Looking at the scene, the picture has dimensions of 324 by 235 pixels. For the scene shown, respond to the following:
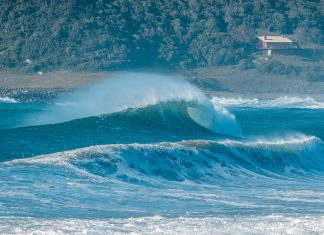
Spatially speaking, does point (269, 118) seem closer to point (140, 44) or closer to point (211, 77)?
point (211, 77)

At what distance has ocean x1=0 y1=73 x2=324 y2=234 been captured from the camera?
1795 centimetres

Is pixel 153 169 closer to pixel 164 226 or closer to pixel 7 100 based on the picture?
pixel 164 226

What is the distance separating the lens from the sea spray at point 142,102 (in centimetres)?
3641

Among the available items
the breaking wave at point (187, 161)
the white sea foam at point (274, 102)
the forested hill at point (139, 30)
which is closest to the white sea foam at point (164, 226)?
the breaking wave at point (187, 161)

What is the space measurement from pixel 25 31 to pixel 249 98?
1949 centimetres

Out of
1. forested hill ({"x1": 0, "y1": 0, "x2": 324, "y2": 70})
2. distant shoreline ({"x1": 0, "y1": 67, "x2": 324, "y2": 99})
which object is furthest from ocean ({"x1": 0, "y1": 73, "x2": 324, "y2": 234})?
forested hill ({"x1": 0, "y1": 0, "x2": 324, "y2": 70})

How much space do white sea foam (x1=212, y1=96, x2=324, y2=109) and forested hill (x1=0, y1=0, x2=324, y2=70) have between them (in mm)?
10183

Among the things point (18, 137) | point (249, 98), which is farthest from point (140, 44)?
point (18, 137)

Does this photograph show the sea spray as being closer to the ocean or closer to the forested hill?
the ocean

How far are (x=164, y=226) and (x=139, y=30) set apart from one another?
6060 cm

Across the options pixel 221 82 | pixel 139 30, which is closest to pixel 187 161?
pixel 221 82

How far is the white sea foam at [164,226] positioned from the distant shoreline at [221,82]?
44.7 m

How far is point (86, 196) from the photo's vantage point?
20.3 meters

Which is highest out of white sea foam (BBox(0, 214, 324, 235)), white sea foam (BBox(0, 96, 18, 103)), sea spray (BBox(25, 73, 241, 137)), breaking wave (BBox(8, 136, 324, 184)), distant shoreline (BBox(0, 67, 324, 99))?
white sea foam (BBox(0, 214, 324, 235))
